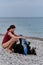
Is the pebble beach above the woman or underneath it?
underneath

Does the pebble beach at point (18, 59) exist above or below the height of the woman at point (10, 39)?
below

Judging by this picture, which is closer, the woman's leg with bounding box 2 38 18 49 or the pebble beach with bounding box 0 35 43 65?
the pebble beach with bounding box 0 35 43 65

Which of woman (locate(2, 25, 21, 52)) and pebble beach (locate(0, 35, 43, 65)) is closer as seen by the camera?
pebble beach (locate(0, 35, 43, 65))

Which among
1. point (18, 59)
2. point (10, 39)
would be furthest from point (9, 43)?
point (18, 59)

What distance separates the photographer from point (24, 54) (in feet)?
37.2

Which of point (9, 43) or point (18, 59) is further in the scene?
point (9, 43)

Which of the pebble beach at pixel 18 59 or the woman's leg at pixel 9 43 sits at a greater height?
the woman's leg at pixel 9 43

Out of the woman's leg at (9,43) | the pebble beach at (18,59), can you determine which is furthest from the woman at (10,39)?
the pebble beach at (18,59)

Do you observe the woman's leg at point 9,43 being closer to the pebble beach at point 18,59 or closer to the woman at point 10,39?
the woman at point 10,39

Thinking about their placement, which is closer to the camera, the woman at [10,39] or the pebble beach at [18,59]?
the pebble beach at [18,59]

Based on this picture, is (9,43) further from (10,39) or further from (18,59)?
(18,59)

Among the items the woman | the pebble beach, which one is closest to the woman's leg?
the woman

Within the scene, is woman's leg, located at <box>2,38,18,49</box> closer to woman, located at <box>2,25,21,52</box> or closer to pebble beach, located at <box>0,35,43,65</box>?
woman, located at <box>2,25,21,52</box>

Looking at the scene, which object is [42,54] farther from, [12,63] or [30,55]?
[12,63]
